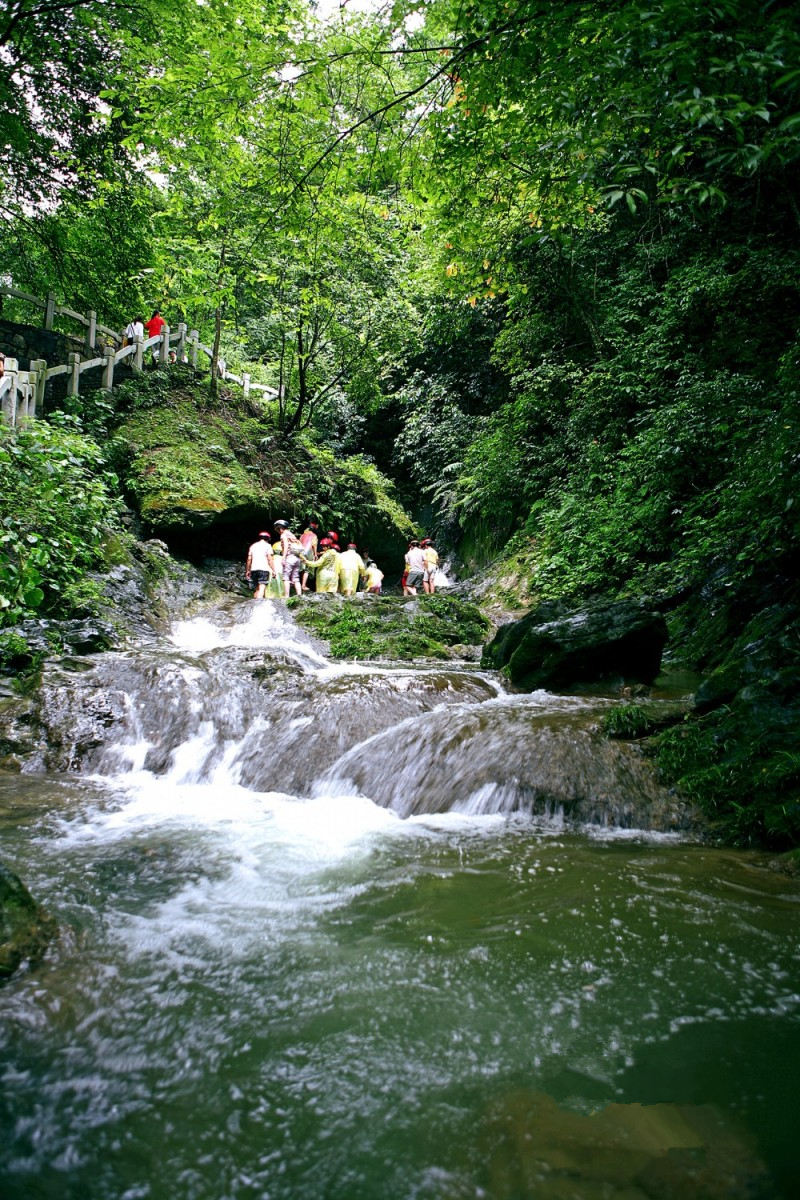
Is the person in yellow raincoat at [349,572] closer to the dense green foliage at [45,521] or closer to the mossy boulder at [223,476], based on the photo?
the mossy boulder at [223,476]

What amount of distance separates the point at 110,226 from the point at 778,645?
55.1 ft

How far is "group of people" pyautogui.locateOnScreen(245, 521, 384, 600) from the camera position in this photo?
1451cm

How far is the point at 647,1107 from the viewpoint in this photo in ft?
6.59

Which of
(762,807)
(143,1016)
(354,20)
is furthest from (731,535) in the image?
(143,1016)

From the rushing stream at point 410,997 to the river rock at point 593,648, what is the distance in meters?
2.33

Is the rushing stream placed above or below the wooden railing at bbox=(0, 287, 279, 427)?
below

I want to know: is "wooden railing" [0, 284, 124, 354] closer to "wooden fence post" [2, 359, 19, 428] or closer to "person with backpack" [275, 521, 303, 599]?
"wooden fence post" [2, 359, 19, 428]

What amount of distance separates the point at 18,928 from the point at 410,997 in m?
1.72

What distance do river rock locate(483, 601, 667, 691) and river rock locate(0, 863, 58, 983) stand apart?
635 cm

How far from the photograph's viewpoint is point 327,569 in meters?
16.1

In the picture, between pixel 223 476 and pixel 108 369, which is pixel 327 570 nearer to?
pixel 223 476

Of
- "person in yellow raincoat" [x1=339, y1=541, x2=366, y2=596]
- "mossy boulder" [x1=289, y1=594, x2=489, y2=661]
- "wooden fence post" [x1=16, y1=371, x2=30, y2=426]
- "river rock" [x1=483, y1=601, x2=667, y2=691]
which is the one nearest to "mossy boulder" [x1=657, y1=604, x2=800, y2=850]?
"river rock" [x1=483, y1=601, x2=667, y2=691]

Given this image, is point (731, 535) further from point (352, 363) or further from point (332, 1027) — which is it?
point (352, 363)

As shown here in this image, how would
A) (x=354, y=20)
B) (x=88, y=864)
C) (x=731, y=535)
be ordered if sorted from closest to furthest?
(x=88, y=864)
(x=354, y=20)
(x=731, y=535)
